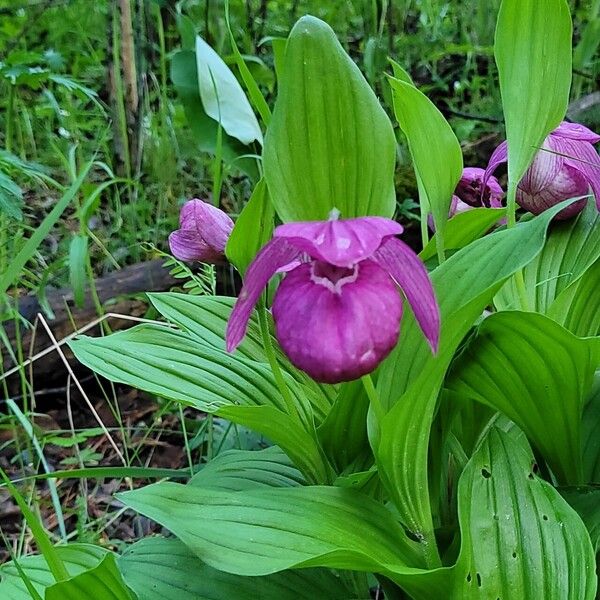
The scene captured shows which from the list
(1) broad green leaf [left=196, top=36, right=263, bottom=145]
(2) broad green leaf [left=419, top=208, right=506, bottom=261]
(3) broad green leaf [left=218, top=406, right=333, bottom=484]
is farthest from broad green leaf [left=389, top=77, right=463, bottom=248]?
(1) broad green leaf [left=196, top=36, right=263, bottom=145]

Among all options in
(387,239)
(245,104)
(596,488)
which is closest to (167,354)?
(387,239)

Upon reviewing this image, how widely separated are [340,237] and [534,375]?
333 millimetres

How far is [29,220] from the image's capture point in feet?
8.27

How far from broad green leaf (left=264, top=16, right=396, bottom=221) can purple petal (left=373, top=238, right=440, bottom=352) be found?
0.27 ft

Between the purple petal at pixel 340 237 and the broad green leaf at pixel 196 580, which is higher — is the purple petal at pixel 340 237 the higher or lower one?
the higher one

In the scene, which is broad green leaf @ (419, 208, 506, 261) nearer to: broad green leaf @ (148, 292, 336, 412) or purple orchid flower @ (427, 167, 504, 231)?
purple orchid flower @ (427, 167, 504, 231)

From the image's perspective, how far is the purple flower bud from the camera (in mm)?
956

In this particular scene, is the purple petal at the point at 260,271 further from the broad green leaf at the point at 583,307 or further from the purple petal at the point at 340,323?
the broad green leaf at the point at 583,307

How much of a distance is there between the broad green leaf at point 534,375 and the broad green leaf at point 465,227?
0.60ft

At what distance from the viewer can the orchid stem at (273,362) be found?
0.78 meters

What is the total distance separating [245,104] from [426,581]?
51.5 inches

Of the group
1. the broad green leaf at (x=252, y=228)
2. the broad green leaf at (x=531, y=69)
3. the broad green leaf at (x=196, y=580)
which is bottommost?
the broad green leaf at (x=196, y=580)

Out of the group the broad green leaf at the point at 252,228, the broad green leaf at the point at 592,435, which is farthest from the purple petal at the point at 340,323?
the broad green leaf at the point at 592,435

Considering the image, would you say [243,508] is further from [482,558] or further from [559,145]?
[559,145]
